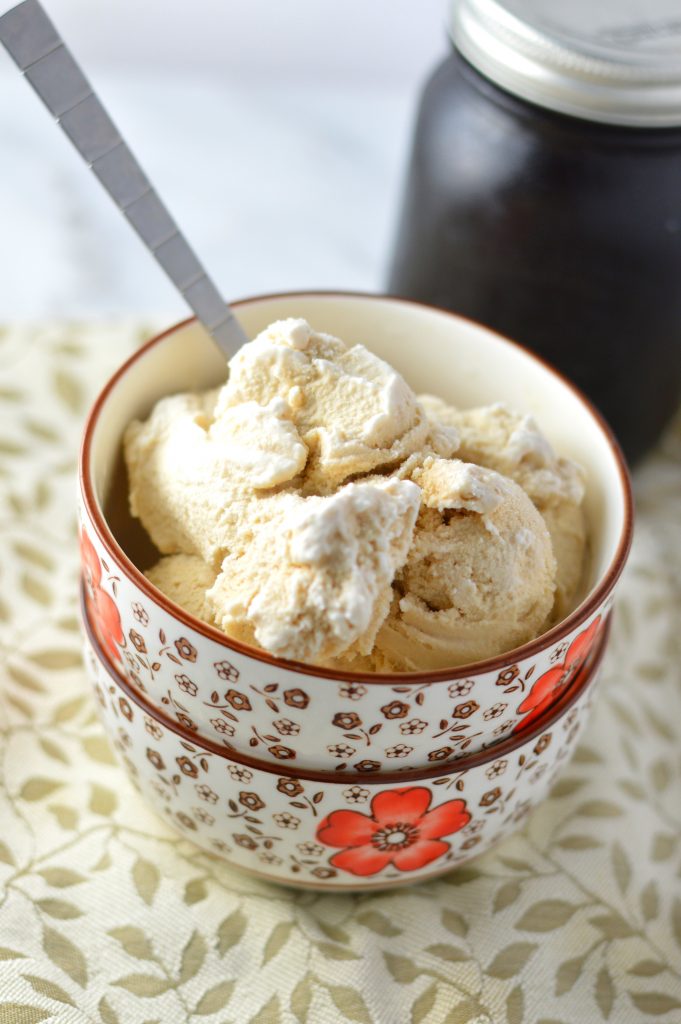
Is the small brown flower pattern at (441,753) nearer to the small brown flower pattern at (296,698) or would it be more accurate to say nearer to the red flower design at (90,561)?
the small brown flower pattern at (296,698)

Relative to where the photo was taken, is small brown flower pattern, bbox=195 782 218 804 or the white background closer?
small brown flower pattern, bbox=195 782 218 804


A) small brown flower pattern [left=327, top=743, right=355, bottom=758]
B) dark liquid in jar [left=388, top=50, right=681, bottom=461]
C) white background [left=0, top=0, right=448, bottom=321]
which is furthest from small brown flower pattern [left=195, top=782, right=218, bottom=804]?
white background [left=0, top=0, right=448, bottom=321]

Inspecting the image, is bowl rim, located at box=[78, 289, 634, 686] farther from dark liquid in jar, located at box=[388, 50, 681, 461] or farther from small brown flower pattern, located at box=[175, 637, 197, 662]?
dark liquid in jar, located at box=[388, 50, 681, 461]

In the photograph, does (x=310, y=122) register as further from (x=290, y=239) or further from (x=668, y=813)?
(x=668, y=813)

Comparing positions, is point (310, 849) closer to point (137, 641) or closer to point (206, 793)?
point (206, 793)

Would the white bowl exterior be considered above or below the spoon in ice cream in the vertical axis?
below

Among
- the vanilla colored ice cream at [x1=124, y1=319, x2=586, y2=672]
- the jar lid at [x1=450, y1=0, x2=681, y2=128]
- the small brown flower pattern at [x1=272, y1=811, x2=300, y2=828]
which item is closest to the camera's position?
the vanilla colored ice cream at [x1=124, y1=319, x2=586, y2=672]

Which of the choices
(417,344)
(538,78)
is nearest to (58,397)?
(417,344)

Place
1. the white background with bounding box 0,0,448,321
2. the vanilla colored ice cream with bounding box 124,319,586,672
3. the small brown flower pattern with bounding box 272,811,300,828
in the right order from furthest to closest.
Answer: the white background with bounding box 0,0,448,321 → the small brown flower pattern with bounding box 272,811,300,828 → the vanilla colored ice cream with bounding box 124,319,586,672
